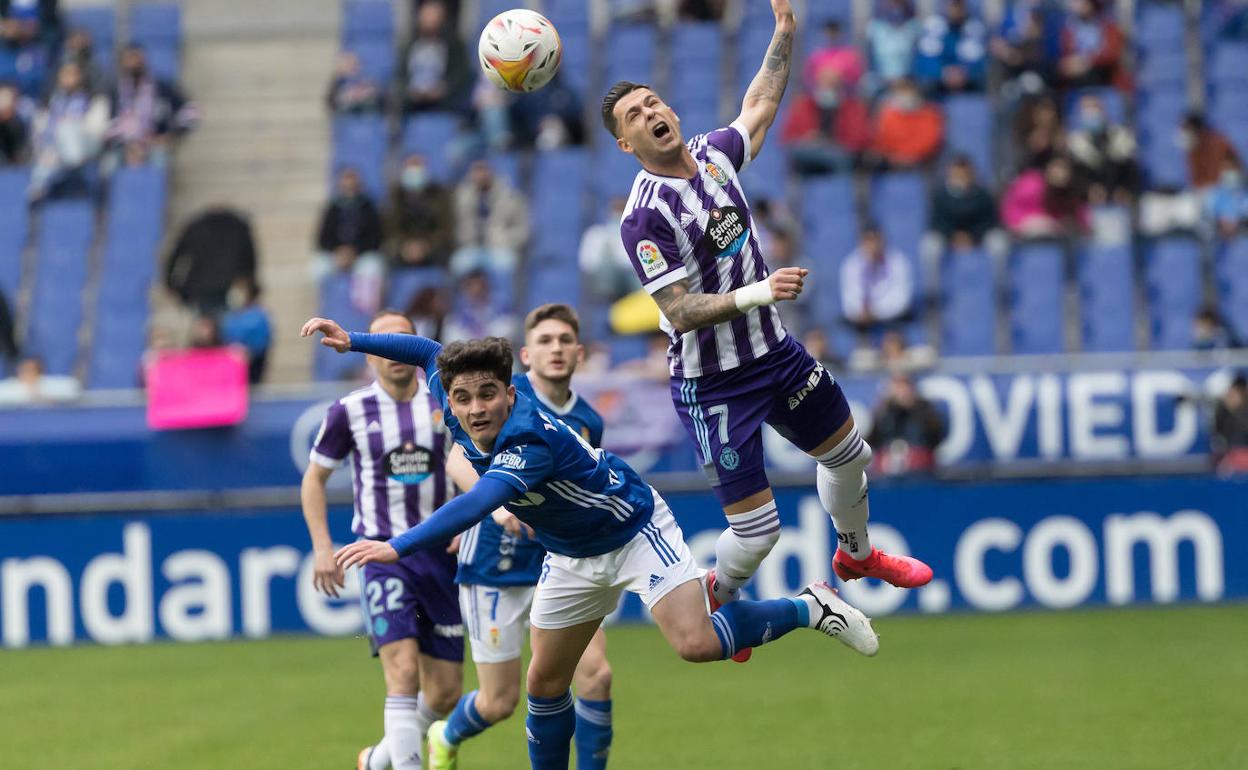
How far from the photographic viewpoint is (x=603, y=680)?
27.1 ft

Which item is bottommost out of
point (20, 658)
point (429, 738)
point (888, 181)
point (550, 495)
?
point (20, 658)

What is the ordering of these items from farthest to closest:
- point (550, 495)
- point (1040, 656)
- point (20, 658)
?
point (20, 658) → point (1040, 656) → point (550, 495)

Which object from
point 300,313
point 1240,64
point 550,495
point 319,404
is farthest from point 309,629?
point 1240,64

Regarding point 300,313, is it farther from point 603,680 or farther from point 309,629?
point 603,680

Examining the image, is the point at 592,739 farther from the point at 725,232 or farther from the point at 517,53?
the point at 517,53

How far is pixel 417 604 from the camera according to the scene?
8.43m

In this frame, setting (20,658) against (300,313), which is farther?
(300,313)

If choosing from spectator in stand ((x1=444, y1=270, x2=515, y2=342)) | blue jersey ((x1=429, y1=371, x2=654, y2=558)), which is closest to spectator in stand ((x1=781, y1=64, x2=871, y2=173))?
spectator in stand ((x1=444, y1=270, x2=515, y2=342))

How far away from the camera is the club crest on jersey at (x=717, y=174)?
7.90 metres

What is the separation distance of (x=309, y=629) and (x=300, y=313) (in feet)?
18.4

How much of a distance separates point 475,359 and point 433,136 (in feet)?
43.6

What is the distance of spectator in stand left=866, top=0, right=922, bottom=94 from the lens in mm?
19016

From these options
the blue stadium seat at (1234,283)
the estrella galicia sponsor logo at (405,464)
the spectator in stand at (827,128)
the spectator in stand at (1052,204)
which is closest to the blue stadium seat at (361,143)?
the spectator in stand at (827,128)

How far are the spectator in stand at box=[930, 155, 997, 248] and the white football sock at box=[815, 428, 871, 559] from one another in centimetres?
940
